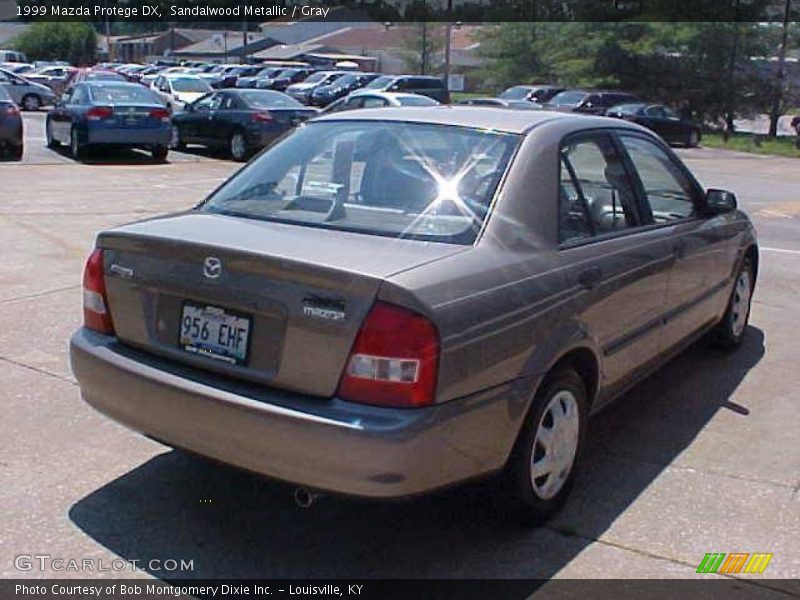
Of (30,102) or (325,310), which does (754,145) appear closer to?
(30,102)

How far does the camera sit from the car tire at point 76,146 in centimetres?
1806

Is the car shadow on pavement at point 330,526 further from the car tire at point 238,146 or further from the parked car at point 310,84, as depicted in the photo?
the parked car at point 310,84

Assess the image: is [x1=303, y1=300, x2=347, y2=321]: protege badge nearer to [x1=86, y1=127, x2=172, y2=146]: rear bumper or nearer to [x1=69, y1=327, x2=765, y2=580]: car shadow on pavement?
[x1=69, y1=327, x2=765, y2=580]: car shadow on pavement

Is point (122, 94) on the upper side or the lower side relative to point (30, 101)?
upper

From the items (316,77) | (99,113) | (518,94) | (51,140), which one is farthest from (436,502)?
(316,77)

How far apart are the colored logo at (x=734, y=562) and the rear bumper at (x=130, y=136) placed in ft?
53.1

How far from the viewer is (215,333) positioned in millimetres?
3436

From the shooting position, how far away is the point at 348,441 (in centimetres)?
306

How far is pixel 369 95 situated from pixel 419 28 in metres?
38.6

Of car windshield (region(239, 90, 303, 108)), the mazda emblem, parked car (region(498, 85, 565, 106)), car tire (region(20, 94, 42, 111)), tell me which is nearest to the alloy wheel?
the mazda emblem

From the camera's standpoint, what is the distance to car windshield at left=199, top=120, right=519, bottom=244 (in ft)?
12.2

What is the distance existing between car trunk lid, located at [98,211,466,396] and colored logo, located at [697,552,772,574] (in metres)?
1.52

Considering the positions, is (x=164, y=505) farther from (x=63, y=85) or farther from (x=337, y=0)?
(x=337, y=0)

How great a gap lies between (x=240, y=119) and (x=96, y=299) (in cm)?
1597
